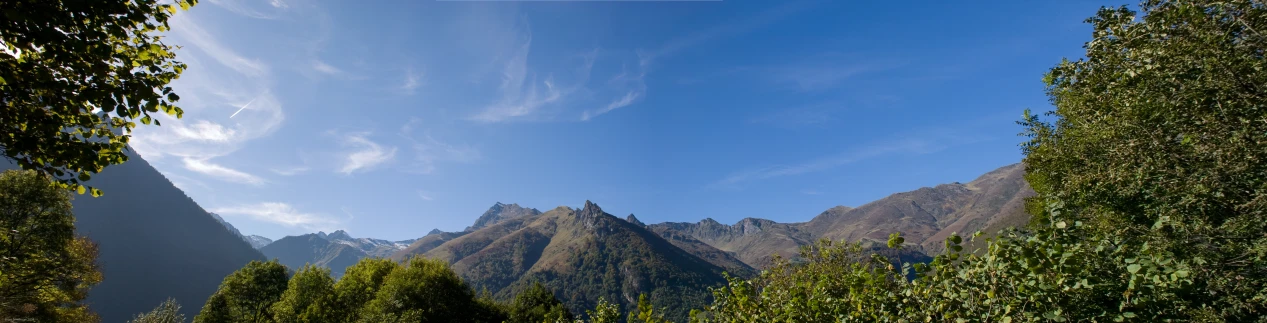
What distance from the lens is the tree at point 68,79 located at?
21.9 feet

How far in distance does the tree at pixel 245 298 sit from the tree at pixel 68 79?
49.6 meters

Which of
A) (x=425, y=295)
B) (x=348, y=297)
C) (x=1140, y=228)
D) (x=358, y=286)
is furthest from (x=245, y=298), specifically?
(x=1140, y=228)

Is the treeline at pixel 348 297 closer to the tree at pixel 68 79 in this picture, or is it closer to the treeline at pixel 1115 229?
the treeline at pixel 1115 229

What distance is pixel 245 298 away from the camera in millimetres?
46812

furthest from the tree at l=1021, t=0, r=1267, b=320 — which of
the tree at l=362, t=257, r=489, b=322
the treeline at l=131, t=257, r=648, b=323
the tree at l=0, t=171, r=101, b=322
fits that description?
the tree at l=362, t=257, r=489, b=322

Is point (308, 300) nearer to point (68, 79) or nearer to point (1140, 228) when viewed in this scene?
point (68, 79)

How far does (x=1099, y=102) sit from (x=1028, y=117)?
16347mm

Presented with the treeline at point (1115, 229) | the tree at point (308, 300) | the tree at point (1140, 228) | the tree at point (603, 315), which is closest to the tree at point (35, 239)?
the treeline at point (1115, 229)

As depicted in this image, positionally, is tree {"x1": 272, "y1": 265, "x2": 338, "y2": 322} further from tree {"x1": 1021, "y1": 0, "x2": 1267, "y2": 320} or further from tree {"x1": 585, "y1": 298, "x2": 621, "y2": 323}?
tree {"x1": 1021, "y1": 0, "x2": 1267, "y2": 320}

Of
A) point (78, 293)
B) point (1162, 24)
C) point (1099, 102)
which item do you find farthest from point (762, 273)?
point (78, 293)

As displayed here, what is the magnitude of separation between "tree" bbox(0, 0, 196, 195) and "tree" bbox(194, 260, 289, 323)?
163 ft

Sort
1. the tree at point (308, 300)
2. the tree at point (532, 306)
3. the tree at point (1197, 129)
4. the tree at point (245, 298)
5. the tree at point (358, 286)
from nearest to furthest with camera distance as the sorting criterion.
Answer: the tree at point (1197, 129) < the tree at point (308, 300) < the tree at point (358, 286) < the tree at point (245, 298) < the tree at point (532, 306)

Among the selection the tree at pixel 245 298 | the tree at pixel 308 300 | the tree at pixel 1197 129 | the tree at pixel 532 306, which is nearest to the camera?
the tree at pixel 1197 129

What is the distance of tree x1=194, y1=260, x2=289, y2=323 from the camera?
46.1 m
